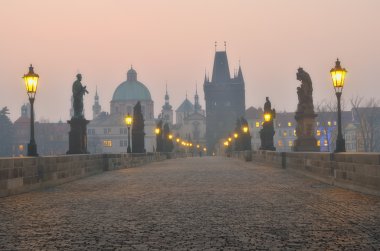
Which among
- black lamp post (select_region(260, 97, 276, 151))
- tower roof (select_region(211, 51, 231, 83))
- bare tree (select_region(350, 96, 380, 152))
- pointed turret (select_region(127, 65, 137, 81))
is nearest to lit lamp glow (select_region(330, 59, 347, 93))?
black lamp post (select_region(260, 97, 276, 151))

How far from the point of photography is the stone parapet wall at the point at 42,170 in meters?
12.2

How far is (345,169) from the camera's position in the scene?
13.6 m

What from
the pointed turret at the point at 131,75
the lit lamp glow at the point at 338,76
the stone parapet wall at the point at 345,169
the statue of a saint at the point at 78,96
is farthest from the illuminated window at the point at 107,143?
the lit lamp glow at the point at 338,76

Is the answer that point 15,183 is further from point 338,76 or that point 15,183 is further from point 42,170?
point 338,76

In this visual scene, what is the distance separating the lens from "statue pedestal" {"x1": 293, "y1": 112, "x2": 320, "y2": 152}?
27984 mm

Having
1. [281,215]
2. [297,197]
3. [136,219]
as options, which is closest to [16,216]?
[136,219]

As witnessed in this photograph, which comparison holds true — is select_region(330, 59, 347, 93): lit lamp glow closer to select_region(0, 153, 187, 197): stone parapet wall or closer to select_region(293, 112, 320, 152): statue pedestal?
select_region(0, 153, 187, 197): stone parapet wall

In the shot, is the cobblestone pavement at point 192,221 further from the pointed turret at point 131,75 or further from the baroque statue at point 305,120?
the pointed turret at point 131,75

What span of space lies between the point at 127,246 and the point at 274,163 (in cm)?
2209

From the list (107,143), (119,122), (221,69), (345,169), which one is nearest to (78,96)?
(345,169)

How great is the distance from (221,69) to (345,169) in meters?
137

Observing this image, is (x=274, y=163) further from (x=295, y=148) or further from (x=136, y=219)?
(x=136, y=219)

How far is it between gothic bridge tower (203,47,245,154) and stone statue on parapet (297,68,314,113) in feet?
375

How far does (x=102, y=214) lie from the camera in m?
8.82
